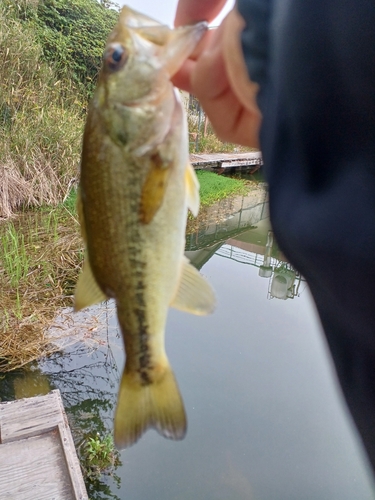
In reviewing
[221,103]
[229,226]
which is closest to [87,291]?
[221,103]

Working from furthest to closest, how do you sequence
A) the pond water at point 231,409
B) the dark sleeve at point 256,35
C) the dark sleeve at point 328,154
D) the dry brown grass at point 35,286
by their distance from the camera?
the dry brown grass at point 35,286
the pond water at point 231,409
the dark sleeve at point 256,35
the dark sleeve at point 328,154

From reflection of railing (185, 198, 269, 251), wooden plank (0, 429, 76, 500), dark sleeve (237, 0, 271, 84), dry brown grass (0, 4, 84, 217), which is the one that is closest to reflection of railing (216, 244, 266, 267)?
reflection of railing (185, 198, 269, 251)

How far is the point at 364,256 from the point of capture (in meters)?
0.46

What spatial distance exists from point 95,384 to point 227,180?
8987 millimetres

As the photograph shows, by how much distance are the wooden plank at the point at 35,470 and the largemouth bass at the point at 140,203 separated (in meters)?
1.83

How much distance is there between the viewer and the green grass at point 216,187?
1034 centimetres

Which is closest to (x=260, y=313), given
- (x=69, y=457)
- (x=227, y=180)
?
(x=69, y=457)

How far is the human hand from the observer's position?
696mm

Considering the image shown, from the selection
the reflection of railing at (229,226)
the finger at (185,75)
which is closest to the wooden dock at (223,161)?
the reflection of railing at (229,226)

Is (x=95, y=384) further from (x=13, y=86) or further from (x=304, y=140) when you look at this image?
(x=13, y=86)

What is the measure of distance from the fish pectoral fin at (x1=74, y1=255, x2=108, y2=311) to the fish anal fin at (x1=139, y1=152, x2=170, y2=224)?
0.17m

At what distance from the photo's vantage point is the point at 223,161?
1269cm

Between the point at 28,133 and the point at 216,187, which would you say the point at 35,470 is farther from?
the point at 216,187

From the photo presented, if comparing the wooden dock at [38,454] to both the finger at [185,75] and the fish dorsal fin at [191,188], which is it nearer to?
the fish dorsal fin at [191,188]
